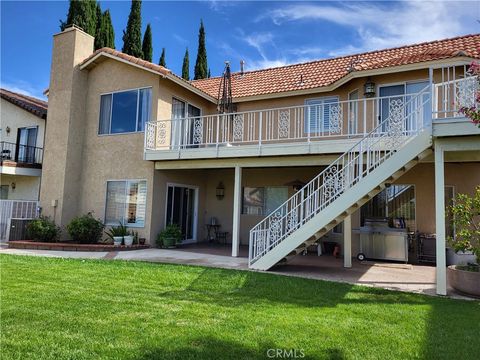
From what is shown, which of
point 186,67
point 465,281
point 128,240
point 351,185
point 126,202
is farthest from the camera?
point 186,67

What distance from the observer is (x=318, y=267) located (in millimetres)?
9828

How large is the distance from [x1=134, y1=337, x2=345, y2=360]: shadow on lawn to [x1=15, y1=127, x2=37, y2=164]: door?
16562mm

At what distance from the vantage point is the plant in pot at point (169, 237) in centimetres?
1283

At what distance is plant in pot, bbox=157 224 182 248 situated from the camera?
12.8 meters

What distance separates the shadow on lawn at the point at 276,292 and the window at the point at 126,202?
6082 mm

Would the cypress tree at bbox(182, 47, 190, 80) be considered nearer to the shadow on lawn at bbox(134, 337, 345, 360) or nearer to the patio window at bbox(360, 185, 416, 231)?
the patio window at bbox(360, 185, 416, 231)

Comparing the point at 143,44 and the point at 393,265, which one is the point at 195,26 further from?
the point at 393,265

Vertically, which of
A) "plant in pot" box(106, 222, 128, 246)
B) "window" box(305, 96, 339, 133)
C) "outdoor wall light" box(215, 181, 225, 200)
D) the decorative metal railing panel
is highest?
"window" box(305, 96, 339, 133)

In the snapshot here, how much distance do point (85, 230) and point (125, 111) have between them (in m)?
4.71

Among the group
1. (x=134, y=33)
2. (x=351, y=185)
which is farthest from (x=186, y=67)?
(x=351, y=185)

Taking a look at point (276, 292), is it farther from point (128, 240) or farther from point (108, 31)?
point (108, 31)

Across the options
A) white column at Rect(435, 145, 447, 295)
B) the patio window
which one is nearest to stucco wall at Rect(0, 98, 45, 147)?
the patio window

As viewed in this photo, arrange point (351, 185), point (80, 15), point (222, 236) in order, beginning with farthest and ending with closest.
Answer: point (80, 15) < point (222, 236) < point (351, 185)

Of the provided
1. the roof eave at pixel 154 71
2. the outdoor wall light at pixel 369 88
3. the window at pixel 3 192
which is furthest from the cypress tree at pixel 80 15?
the outdoor wall light at pixel 369 88
